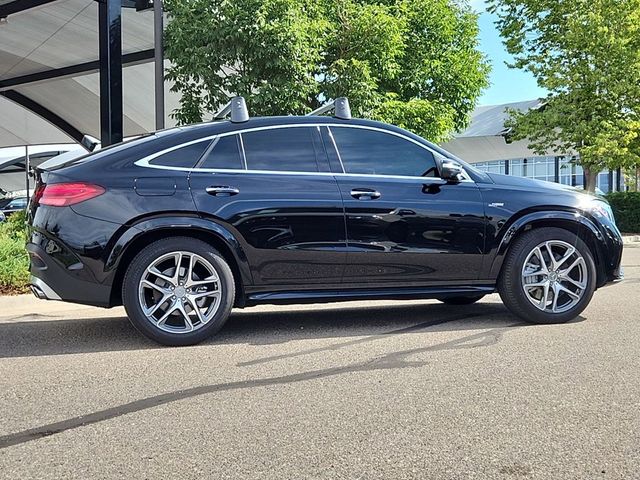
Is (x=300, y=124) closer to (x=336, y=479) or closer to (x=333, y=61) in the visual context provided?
(x=336, y=479)

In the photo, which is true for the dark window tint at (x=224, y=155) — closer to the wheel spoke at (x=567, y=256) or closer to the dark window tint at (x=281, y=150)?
the dark window tint at (x=281, y=150)

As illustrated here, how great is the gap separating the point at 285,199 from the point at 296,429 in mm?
2222

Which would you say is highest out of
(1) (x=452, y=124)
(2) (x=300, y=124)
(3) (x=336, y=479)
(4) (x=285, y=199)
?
(1) (x=452, y=124)

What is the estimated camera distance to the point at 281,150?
5.30 meters

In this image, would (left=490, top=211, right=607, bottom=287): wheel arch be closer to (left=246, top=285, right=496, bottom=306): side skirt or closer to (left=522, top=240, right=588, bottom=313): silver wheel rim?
(left=522, top=240, right=588, bottom=313): silver wheel rim

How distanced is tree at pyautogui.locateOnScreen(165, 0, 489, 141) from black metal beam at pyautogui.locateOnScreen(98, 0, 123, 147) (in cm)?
97

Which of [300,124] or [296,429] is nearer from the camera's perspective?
[296,429]

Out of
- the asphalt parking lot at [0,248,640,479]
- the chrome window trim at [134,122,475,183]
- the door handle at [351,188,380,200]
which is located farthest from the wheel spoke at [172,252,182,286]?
the door handle at [351,188,380,200]

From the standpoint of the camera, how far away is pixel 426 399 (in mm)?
3674

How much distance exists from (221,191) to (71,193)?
105 centimetres

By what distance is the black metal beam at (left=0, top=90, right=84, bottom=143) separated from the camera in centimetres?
3884

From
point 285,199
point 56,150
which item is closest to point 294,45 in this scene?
point 285,199

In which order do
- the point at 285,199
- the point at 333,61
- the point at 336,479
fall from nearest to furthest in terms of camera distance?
the point at 336,479
the point at 285,199
the point at 333,61

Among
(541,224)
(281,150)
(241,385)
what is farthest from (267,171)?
(541,224)
